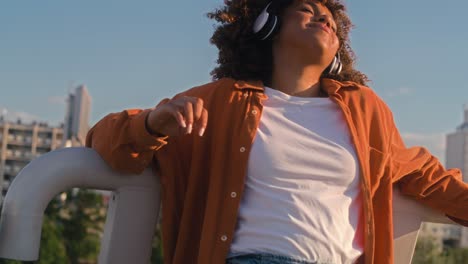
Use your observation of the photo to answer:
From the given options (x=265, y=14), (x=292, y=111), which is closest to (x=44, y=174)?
(x=292, y=111)

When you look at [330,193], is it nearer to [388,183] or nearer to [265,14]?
[388,183]

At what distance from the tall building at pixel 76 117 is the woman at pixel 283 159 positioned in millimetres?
71687

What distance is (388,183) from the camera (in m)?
2.12

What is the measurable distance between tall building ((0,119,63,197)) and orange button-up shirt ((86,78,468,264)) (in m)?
72.3

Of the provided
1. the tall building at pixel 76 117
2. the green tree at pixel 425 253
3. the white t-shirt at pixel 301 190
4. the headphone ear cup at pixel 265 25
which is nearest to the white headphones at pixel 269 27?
the headphone ear cup at pixel 265 25

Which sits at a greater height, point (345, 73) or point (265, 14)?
point (265, 14)

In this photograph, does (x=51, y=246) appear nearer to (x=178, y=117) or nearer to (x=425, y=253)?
(x=425, y=253)

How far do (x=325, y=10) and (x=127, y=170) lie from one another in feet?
2.65

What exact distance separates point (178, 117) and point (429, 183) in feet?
2.82

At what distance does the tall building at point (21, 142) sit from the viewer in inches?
2854

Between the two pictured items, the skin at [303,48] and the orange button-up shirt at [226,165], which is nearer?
the orange button-up shirt at [226,165]

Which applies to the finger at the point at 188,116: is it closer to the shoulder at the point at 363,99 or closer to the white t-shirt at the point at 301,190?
the white t-shirt at the point at 301,190

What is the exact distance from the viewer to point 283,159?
6.60 feet

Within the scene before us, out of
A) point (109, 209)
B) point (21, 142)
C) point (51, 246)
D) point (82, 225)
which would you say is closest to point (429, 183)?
point (109, 209)
